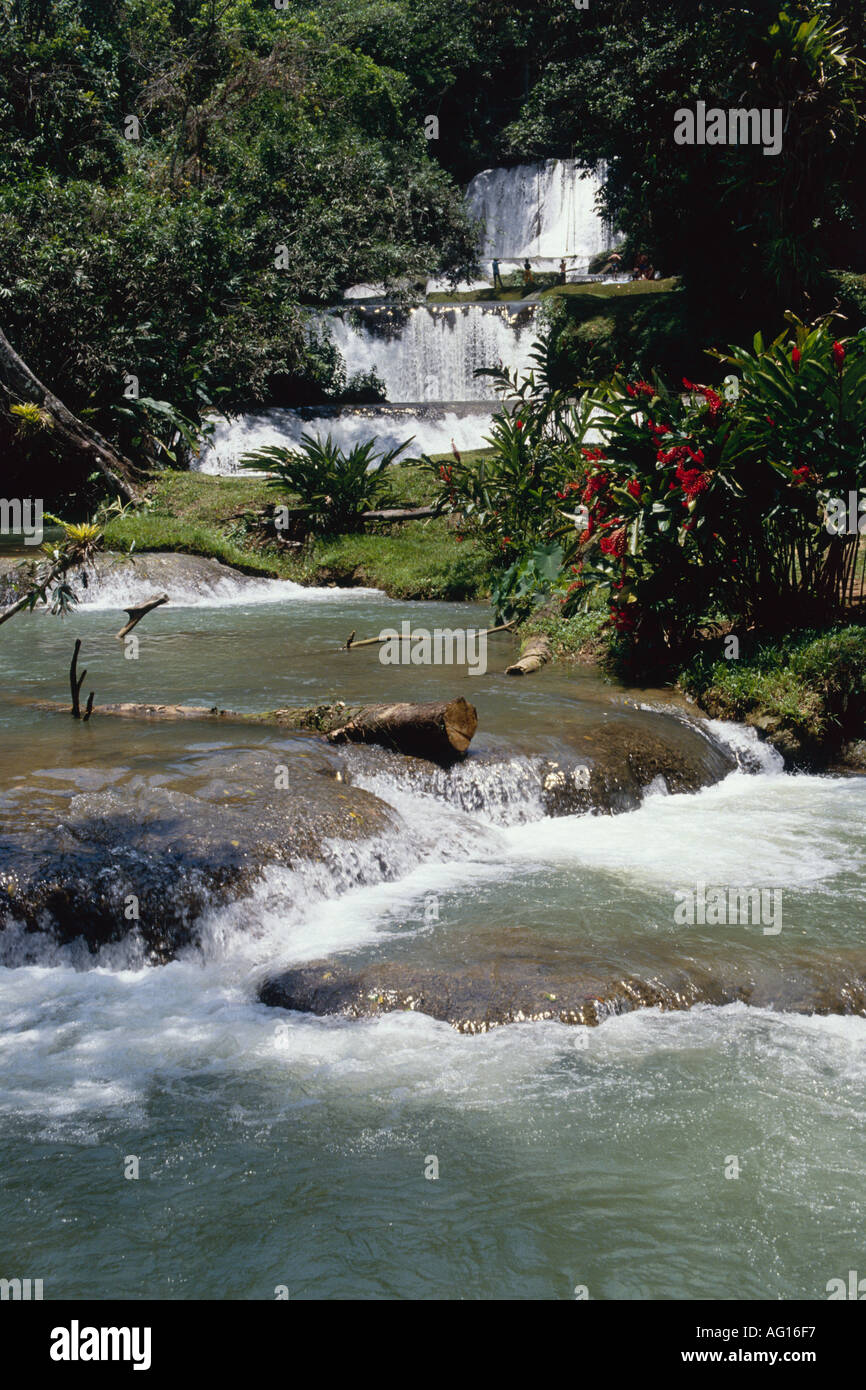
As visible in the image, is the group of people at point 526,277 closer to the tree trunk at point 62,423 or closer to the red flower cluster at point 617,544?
the tree trunk at point 62,423

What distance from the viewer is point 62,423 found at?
19328 millimetres

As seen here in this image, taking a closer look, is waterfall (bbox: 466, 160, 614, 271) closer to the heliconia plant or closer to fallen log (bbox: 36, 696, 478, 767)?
the heliconia plant

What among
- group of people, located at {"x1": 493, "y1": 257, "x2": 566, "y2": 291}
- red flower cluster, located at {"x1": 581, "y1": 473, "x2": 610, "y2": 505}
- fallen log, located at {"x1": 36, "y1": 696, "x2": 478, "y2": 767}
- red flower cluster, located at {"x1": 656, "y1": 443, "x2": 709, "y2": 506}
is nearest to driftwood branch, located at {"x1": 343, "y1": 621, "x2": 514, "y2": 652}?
red flower cluster, located at {"x1": 581, "y1": 473, "x2": 610, "y2": 505}

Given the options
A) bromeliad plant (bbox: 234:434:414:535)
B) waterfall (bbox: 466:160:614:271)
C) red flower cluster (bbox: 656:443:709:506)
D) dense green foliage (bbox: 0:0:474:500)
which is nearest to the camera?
red flower cluster (bbox: 656:443:709:506)

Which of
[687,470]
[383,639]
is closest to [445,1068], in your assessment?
A: [687,470]

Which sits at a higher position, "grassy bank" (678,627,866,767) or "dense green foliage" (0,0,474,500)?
"dense green foliage" (0,0,474,500)

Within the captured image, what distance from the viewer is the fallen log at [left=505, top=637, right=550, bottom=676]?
11.7 m

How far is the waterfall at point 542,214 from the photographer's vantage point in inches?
1569

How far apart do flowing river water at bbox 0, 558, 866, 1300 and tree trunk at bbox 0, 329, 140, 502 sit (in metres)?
11.1

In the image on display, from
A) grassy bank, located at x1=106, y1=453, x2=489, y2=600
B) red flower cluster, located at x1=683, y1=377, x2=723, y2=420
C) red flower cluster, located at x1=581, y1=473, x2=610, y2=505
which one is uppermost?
red flower cluster, located at x1=683, y1=377, x2=723, y2=420

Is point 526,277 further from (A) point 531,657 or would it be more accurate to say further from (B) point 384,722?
(B) point 384,722

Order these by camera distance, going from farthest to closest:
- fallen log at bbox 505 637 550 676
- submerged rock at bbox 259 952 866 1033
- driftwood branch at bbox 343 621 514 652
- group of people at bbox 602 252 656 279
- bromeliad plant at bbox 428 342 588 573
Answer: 1. group of people at bbox 602 252 656 279
2. bromeliad plant at bbox 428 342 588 573
3. driftwood branch at bbox 343 621 514 652
4. fallen log at bbox 505 637 550 676
5. submerged rock at bbox 259 952 866 1033

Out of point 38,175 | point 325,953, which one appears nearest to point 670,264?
point 38,175

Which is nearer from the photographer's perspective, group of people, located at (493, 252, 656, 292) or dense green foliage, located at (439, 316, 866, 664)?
dense green foliage, located at (439, 316, 866, 664)
